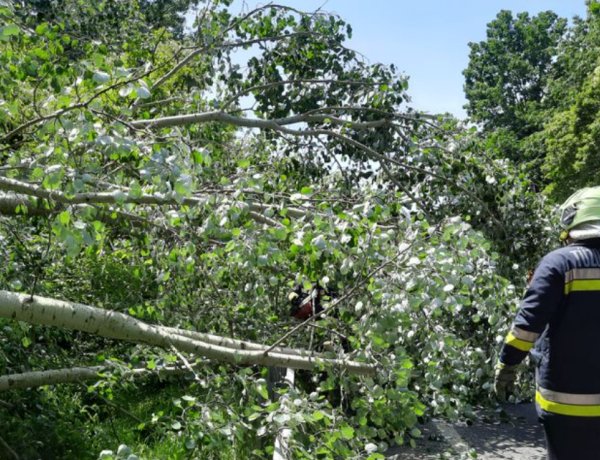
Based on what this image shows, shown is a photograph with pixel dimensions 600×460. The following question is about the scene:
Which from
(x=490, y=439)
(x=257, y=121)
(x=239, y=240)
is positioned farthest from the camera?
(x=490, y=439)

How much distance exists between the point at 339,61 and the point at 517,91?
3804 cm

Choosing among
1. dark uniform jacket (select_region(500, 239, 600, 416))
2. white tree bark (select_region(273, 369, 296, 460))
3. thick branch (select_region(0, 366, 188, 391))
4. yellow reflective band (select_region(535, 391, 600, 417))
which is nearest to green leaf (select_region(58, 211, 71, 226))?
white tree bark (select_region(273, 369, 296, 460))

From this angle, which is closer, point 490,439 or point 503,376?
point 503,376

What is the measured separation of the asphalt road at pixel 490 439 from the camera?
18.6 ft

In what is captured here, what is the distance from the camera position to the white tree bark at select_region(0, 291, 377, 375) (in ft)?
8.49

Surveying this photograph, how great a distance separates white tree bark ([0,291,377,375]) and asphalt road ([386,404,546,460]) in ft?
7.01

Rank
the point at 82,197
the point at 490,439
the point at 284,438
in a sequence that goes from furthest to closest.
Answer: the point at 490,439, the point at 284,438, the point at 82,197

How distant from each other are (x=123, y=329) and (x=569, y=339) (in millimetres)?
2064

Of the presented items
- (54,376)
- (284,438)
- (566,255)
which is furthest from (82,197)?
(566,255)

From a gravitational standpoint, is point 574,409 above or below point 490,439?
above

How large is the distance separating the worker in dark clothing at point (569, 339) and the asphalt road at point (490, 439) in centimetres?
207

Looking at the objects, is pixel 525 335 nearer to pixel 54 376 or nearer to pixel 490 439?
pixel 54 376

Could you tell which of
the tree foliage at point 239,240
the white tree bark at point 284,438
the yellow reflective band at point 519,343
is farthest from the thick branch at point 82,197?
the yellow reflective band at point 519,343

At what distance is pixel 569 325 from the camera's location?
10.7 ft
